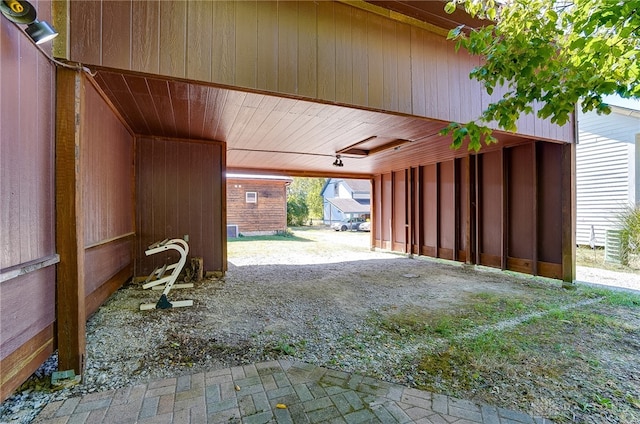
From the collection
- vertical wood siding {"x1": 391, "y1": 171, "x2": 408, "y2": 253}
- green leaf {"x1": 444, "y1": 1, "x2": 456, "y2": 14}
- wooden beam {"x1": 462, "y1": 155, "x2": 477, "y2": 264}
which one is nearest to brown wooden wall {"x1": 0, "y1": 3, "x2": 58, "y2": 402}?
green leaf {"x1": 444, "y1": 1, "x2": 456, "y2": 14}

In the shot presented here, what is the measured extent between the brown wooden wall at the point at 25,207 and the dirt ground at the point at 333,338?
15.7 inches

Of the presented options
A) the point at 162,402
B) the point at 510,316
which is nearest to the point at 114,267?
the point at 162,402

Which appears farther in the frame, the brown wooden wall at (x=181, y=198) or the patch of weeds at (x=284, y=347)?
the brown wooden wall at (x=181, y=198)

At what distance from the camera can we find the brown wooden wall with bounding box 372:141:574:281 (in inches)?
198

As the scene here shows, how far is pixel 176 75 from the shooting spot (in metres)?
2.40

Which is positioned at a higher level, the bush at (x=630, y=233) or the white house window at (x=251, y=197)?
the white house window at (x=251, y=197)

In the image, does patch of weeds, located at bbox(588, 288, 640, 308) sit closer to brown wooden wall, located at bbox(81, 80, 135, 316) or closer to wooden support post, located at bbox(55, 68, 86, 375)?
wooden support post, located at bbox(55, 68, 86, 375)

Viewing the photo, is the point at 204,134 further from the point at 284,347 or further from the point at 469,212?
the point at 469,212

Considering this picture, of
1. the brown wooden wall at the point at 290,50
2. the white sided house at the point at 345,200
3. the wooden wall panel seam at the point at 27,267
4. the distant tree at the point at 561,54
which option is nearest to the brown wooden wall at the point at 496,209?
the brown wooden wall at the point at 290,50

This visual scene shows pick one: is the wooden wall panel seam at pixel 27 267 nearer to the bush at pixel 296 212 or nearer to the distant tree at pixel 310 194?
the bush at pixel 296 212

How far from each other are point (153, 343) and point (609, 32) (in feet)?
12.7

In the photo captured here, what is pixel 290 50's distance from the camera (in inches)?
109

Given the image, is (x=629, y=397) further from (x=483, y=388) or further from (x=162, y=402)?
(x=162, y=402)

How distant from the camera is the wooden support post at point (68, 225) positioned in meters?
1.99
